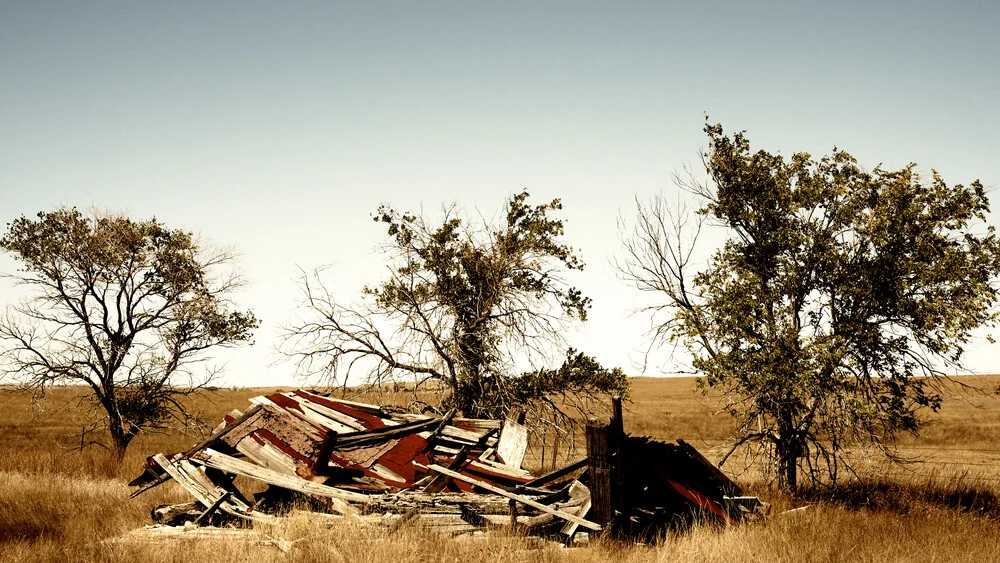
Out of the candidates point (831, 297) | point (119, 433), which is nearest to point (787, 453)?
point (831, 297)

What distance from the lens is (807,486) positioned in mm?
14422

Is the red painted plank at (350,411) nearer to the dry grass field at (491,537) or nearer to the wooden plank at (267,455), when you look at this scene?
the wooden plank at (267,455)

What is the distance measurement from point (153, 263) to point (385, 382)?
28.2ft

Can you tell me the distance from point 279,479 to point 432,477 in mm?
2503

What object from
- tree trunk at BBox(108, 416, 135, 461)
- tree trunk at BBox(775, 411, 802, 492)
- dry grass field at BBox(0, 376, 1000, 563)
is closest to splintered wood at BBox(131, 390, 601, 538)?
dry grass field at BBox(0, 376, 1000, 563)

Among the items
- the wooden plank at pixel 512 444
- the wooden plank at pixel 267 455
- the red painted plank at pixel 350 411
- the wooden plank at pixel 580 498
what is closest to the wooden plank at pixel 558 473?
the wooden plank at pixel 580 498

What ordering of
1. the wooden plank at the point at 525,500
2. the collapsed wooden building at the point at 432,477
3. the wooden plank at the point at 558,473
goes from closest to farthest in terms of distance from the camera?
the wooden plank at the point at 525,500
the collapsed wooden building at the point at 432,477
the wooden plank at the point at 558,473

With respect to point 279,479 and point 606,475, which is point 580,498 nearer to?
point 606,475

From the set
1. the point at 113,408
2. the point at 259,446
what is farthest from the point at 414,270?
the point at 113,408

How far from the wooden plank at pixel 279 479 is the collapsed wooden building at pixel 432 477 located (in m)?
0.02

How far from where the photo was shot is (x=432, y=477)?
11.5m

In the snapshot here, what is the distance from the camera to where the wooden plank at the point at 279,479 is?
10250mm

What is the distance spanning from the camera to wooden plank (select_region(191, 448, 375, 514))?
10250 millimetres

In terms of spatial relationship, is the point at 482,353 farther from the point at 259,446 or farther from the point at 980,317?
the point at 980,317
